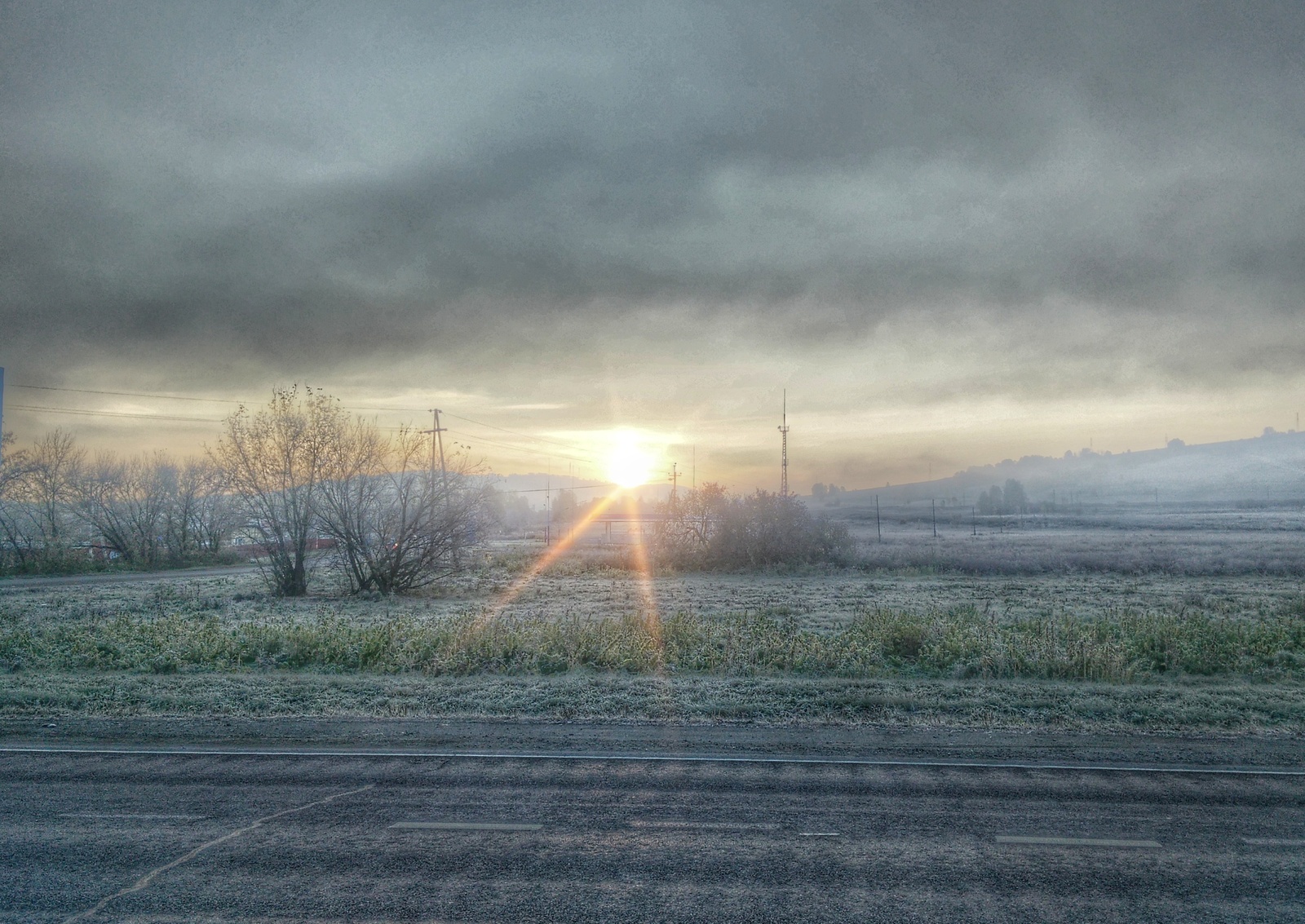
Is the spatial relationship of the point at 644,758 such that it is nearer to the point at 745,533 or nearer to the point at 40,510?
the point at 745,533

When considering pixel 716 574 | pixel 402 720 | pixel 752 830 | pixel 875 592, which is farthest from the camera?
pixel 716 574

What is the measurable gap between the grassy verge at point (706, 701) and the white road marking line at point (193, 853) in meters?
4.56

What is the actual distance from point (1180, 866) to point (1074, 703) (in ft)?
23.5

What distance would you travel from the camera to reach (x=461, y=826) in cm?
805

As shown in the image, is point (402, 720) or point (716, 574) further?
point (716, 574)

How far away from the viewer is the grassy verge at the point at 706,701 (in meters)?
13.0

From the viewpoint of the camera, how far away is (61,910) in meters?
6.23

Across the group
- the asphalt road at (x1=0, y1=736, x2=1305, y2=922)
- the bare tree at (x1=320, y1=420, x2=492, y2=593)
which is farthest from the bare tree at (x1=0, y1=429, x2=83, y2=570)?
the asphalt road at (x1=0, y1=736, x2=1305, y2=922)

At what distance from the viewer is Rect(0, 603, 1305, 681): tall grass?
647 inches

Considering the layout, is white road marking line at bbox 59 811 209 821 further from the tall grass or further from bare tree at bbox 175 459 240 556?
bare tree at bbox 175 459 240 556

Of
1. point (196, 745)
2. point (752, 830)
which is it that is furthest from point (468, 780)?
point (196, 745)

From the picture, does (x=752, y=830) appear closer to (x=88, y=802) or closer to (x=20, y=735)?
(x=88, y=802)

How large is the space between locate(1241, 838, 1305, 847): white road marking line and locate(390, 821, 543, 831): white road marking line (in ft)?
22.9

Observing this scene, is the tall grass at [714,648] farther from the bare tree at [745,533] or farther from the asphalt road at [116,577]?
the bare tree at [745,533]
